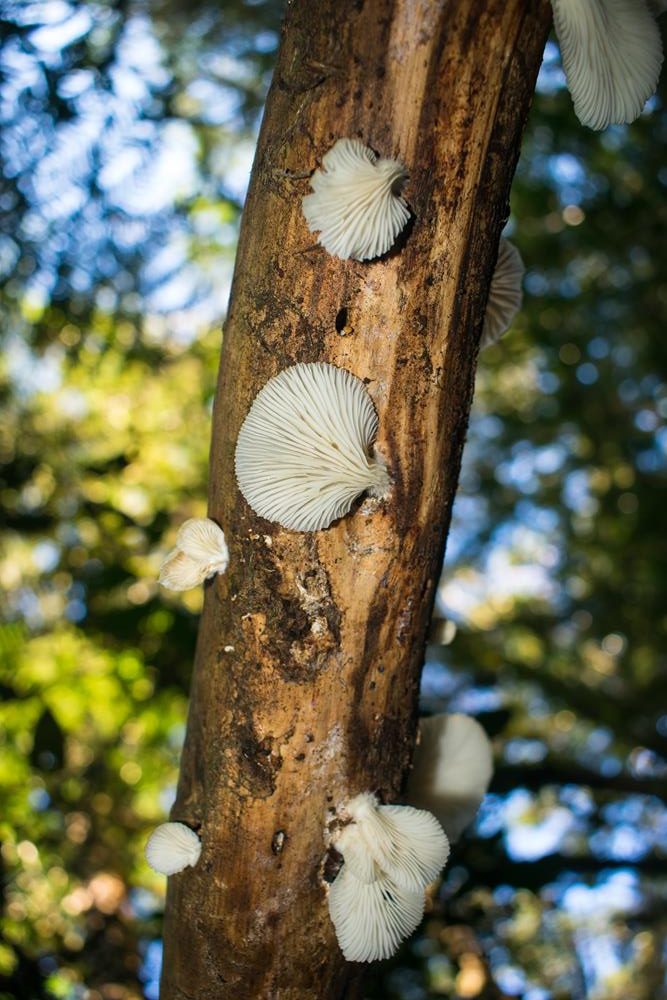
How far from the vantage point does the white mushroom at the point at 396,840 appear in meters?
1.52

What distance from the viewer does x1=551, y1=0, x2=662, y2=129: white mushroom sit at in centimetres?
129

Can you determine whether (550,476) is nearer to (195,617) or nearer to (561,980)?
(561,980)

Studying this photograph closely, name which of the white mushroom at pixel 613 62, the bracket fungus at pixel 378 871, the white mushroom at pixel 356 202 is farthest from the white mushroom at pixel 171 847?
the white mushroom at pixel 613 62

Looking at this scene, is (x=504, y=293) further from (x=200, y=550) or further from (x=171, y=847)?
(x=171, y=847)

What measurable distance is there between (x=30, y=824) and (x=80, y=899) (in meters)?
1.71

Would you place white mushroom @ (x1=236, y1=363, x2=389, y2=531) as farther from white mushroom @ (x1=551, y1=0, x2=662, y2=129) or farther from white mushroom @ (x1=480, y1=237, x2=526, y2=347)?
white mushroom @ (x1=551, y1=0, x2=662, y2=129)

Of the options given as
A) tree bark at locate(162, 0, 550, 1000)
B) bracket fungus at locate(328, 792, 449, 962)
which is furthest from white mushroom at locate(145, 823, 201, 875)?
bracket fungus at locate(328, 792, 449, 962)

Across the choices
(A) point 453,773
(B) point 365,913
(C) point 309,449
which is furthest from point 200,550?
(A) point 453,773

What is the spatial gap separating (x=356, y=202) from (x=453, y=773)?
56.9 inches

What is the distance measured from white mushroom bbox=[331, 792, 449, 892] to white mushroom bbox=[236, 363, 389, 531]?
62 cm

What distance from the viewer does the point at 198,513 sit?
7750mm

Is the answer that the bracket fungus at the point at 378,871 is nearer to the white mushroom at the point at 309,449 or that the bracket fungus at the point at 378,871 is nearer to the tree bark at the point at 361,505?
the tree bark at the point at 361,505

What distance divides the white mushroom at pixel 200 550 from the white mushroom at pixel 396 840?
1.85 ft

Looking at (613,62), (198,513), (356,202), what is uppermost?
(613,62)
